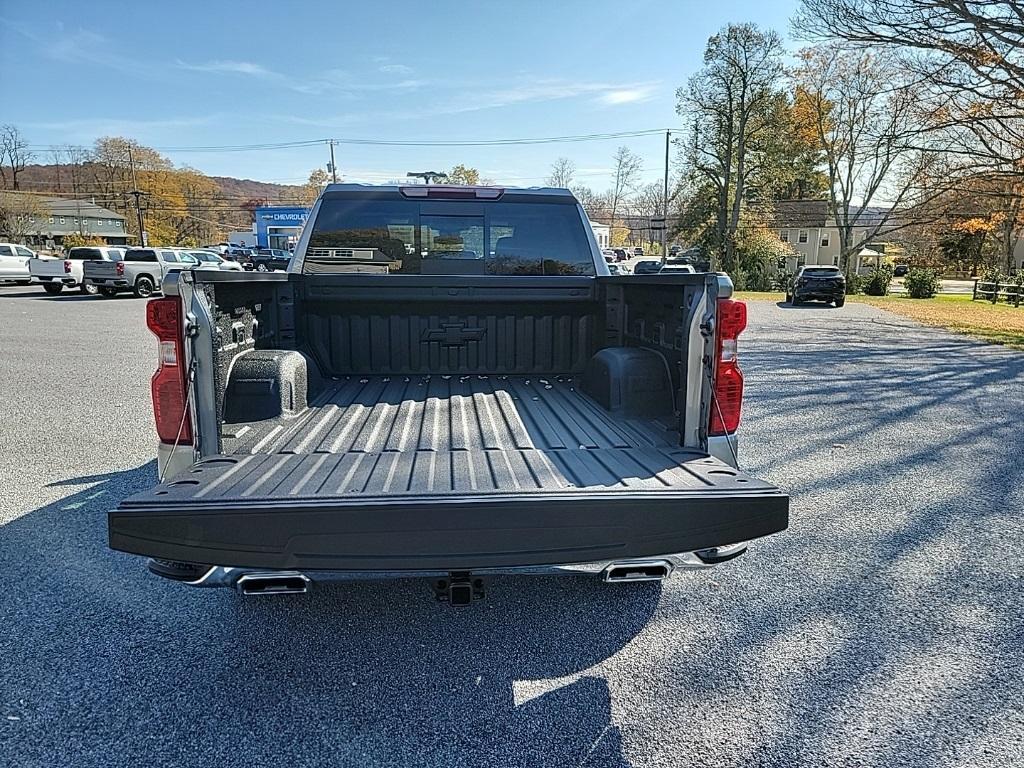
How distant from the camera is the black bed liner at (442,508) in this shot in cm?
206

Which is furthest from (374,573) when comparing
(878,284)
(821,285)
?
(878,284)

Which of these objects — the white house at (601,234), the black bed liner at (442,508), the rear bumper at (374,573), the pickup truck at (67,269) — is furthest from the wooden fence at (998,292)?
the pickup truck at (67,269)

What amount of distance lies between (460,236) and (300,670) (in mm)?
3037

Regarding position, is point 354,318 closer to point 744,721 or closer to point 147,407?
point 744,721

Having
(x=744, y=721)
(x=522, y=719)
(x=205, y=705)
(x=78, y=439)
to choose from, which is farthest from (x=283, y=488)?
(x=78, y=439)

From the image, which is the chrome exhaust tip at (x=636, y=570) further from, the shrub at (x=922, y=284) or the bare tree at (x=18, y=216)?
the bare tree at (x=18, y=216)

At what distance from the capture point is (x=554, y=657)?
2773mm

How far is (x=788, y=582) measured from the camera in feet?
11.3

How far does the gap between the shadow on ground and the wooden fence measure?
31680mm

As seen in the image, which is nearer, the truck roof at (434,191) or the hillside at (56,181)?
the truck roof at (434,191)

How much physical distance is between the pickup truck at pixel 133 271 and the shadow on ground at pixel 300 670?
22.0 meters

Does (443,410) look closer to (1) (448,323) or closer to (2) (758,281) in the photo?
(1) (448,323)

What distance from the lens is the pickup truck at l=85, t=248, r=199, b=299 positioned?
904 inches

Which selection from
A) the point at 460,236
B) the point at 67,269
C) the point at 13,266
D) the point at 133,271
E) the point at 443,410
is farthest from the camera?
the point at 13,266
